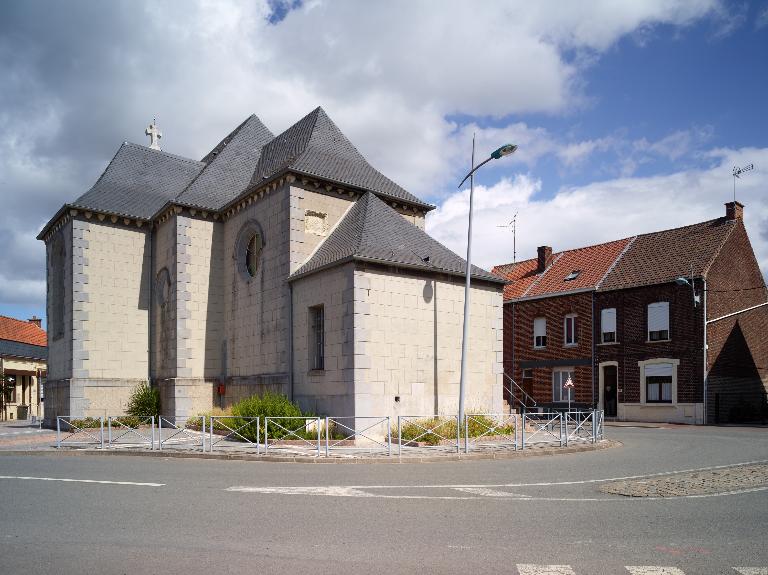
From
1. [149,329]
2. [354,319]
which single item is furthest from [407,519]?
[149,329]

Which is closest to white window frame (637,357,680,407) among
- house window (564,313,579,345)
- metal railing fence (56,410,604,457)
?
house window (564,313,579,345)

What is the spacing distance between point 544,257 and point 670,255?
797cm

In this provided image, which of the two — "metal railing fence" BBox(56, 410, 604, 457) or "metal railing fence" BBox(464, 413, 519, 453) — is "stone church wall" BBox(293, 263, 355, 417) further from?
"metal railing fence" BBox(464, 413, 519, 453)

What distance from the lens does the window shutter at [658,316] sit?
1183 inches

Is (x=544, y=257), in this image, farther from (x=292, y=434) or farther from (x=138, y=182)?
(x=292, y=434)

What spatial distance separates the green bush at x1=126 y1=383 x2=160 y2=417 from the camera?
74.0 ft

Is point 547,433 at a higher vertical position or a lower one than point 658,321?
lower

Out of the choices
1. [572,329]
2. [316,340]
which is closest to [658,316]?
[572,329]

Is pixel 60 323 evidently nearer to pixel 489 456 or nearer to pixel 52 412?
pixel 52 412

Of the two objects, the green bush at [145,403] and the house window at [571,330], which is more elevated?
the house window at [571,330]

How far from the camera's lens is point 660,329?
30.2m

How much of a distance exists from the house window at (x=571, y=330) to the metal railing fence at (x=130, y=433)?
21596 mm

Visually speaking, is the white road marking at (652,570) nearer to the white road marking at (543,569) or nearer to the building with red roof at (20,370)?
the white road marking at (543,569)

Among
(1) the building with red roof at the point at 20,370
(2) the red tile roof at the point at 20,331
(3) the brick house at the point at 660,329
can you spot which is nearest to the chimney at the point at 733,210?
(3) the brick house at the point at 660,329
